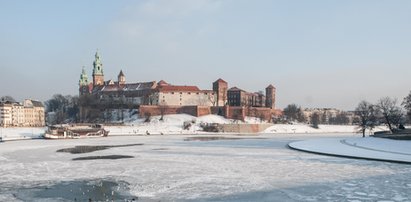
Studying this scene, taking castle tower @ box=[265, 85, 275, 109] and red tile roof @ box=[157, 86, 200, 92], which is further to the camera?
castle tower @ box=[265, 85, 275, 109]

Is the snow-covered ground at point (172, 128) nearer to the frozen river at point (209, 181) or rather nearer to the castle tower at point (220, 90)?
the castle tower at point (220, 90)

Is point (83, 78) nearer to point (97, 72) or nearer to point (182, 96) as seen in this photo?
point (97, 72)

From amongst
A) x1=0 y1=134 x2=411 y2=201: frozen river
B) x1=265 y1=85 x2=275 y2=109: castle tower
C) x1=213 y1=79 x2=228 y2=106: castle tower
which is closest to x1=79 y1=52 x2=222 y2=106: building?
x1=213 y1=79 x2=228 y2=106: castle tower

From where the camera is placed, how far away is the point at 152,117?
314 feet

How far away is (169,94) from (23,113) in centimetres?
3713

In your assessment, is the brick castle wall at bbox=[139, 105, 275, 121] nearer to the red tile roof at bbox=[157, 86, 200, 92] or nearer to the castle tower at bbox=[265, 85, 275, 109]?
the red tile roof at bbox=[157, 86, 200, 92]

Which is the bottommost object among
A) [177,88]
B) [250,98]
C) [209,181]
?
[209,181]

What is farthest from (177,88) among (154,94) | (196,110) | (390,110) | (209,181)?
(209,181)

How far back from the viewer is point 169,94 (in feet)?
365

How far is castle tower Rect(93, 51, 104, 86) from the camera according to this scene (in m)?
130

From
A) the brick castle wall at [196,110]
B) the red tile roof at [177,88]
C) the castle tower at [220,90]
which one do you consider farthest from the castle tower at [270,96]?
the brick castle wall at [196,110]

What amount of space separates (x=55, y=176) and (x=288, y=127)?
78518mm

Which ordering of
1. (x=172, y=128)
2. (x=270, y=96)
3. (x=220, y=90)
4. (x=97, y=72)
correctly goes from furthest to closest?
1. (x=97, y=72)
2. (x=270, y=96)
3. (x=220, y=90)
4. (x=172, y=128)

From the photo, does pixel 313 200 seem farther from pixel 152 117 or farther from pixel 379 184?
pixel 152 117
